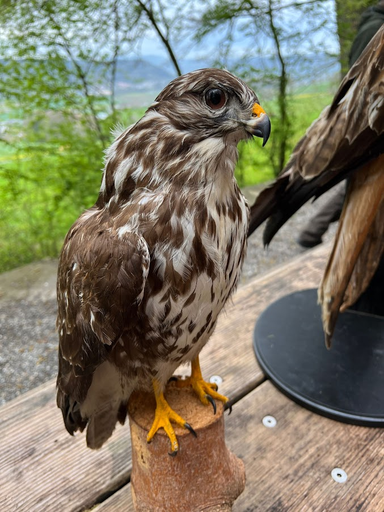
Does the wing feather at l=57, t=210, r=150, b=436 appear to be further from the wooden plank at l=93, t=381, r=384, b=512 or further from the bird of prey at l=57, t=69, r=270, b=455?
the wooden plank at l=93, t=381, r=384, b=512

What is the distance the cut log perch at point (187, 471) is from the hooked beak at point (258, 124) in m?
0.76

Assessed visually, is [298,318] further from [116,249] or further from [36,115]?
[36,115]

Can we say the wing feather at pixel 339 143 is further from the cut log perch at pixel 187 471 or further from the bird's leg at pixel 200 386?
the cut log perch at pixel 187 471

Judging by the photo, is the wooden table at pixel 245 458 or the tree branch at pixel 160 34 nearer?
the wooden table at pixel 245 458

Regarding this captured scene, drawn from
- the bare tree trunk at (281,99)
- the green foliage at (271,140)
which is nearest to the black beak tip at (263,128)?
the green foliage at (271,140)

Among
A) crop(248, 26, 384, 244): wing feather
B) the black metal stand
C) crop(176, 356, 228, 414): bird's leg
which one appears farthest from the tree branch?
crop(176, 356, 228, 414): bird's leg

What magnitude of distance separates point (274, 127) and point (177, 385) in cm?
345

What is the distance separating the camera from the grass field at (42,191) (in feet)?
10.4

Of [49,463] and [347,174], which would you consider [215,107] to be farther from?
[49,463]

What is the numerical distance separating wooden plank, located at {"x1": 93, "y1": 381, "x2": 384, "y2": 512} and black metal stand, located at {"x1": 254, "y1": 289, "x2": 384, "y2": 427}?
2.1 inches

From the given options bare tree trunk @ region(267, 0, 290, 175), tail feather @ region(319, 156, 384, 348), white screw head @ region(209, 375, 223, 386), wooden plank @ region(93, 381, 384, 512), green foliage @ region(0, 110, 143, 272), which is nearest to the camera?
wooden plank @ region(93, 381, 384, 512)

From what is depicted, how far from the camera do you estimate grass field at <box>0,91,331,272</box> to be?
10.4 feet

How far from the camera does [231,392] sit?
1.56m

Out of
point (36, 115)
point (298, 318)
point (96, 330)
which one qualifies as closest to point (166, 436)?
point (96, 330)
